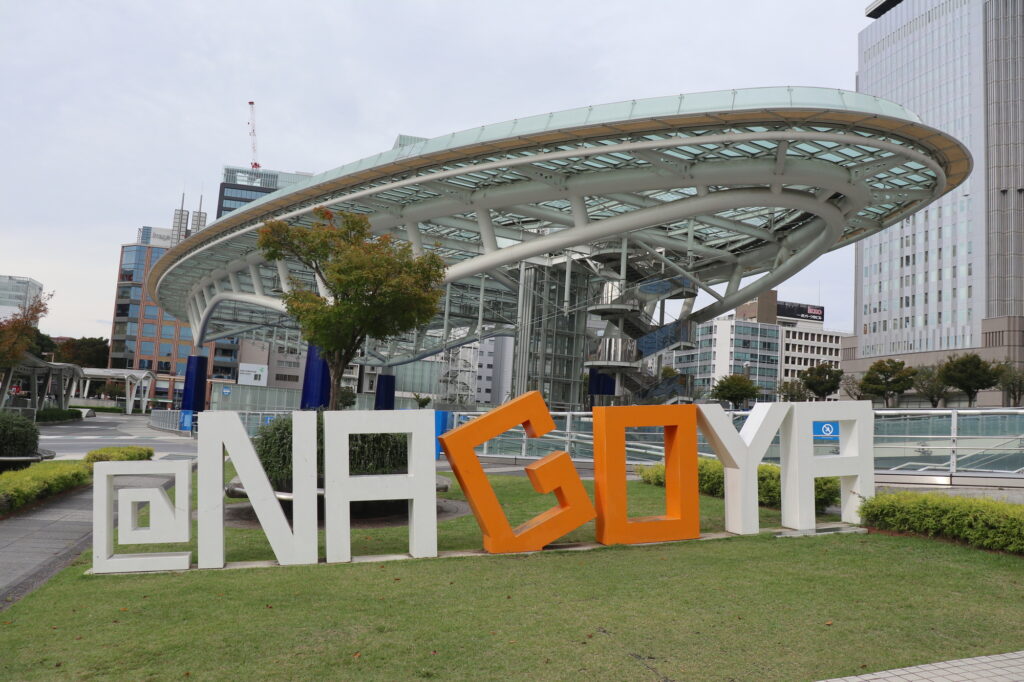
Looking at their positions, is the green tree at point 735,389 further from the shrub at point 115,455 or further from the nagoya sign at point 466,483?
the nagoya sign at point 466,483

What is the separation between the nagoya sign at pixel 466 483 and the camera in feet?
30.6

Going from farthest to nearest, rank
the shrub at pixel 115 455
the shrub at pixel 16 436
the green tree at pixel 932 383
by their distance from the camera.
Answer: the green tree at pixel 932 383
the shrub at pixel 115 455
the shrub at pixel 16 436

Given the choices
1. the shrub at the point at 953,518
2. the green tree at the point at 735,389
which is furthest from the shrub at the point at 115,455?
the green tree at the point at 735,389

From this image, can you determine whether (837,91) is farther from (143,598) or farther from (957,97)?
(957,97)

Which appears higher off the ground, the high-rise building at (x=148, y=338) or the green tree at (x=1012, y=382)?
the high-rise building at (x=148, y=338)

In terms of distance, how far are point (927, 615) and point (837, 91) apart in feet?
64.3

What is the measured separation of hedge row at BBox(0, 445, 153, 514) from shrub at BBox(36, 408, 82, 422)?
116 ft

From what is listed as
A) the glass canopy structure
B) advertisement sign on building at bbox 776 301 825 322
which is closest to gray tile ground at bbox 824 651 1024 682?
the glass canopy structure

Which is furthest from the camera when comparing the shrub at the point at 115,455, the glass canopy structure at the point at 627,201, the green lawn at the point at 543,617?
the glass canopy structure at the point at 627,201

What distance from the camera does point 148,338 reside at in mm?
115812

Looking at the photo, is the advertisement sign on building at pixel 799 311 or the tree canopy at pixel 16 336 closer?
the tree canopy at pixel 16 336

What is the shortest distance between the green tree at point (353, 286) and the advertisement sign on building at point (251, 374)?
3460cm

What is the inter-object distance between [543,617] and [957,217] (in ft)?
350

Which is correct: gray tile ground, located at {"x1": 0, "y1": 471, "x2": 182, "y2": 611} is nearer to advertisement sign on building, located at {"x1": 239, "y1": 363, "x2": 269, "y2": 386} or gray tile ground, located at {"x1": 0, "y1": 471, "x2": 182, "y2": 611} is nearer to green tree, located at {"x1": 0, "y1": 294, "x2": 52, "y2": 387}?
green tree, located at {"x1": 0, "y1": 294, "x2": 52, "y2": 387}
